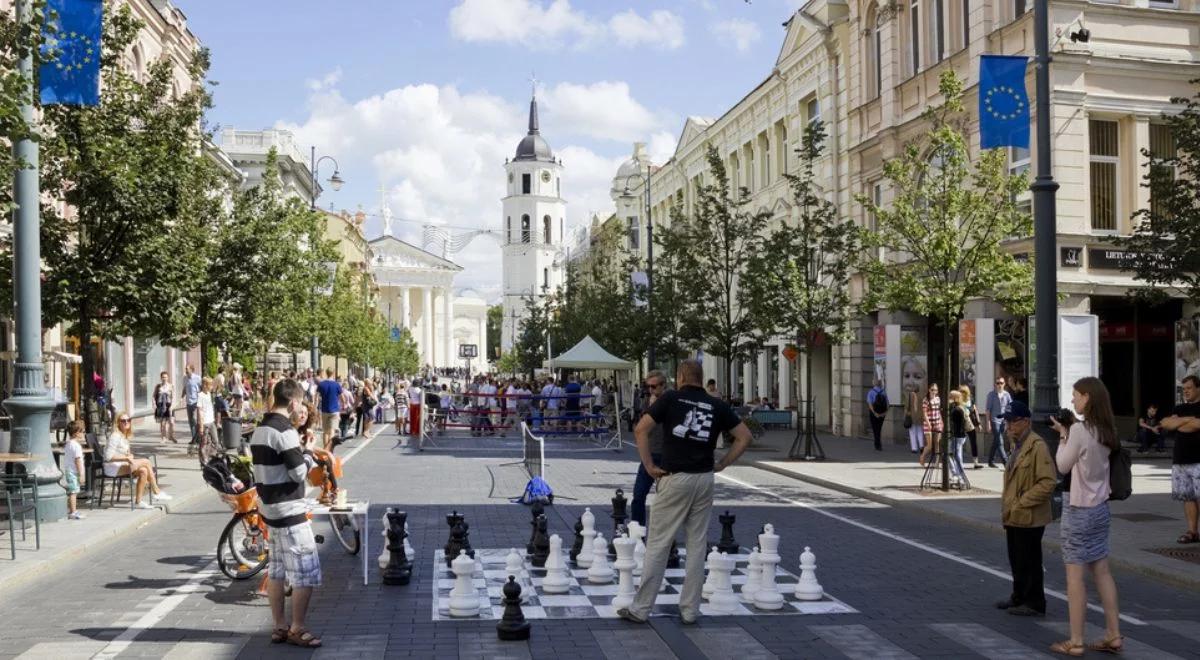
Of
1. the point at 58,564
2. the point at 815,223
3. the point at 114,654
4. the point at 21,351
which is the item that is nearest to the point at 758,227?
the point at 815,223

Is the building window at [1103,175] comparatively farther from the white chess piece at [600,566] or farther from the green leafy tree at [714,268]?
the white chess piece at [600,566]

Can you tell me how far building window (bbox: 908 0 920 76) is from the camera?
29250 millimetres

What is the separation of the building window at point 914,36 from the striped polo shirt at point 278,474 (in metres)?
24.1

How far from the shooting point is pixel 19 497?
42.3 ft

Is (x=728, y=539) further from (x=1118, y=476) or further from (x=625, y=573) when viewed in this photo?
(x=1118, y=476)

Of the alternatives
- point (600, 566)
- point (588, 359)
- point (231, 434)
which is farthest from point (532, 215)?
point (600, 566)

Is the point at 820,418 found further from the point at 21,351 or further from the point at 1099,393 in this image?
the point at 1099,393

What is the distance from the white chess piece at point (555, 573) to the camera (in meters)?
9.79

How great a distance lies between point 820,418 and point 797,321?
1347 centimetres

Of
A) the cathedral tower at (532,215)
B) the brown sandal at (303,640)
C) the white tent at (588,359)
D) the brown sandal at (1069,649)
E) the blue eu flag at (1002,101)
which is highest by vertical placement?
the cathedral tower at (532,215)

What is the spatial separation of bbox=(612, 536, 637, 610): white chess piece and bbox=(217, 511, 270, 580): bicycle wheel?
320cm

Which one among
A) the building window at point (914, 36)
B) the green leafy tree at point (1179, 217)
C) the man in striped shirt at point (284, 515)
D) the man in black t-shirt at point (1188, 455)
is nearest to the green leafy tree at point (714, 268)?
the building window at point (914, 36)

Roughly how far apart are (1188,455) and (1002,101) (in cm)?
588

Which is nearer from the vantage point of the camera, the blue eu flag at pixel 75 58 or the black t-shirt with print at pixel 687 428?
the black t-shirt with print at pixel 687 428
